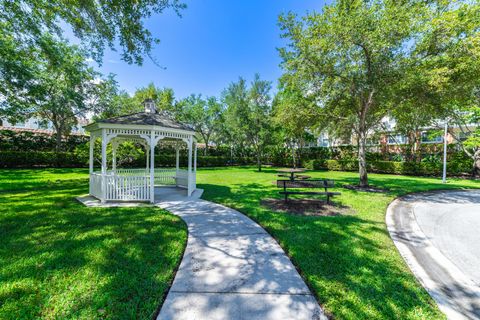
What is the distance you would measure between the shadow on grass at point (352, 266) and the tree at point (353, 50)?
692cm

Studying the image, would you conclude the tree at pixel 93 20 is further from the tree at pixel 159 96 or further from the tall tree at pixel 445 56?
the tree at pixel 159 96

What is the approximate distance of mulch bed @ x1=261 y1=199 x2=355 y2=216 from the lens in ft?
19.9

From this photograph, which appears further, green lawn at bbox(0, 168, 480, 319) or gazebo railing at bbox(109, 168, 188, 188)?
gazebo railing at bbox(109, 168, 188, 188)

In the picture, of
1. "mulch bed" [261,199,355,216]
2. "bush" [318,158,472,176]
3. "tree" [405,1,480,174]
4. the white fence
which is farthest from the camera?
"bush" [318,158,472,176]

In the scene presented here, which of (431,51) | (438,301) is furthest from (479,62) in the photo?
(438,301)

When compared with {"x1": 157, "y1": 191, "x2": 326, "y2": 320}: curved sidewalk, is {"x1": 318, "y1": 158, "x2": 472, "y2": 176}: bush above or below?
above

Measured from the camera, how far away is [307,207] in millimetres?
6730

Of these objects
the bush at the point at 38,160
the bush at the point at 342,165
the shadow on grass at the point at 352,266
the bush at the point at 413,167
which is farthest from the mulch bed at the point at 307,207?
the bush at the point at 38,160

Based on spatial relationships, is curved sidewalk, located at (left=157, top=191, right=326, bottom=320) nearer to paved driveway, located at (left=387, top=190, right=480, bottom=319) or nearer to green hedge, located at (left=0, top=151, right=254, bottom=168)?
paved driveway, located at (left=387, top=190, right=480, bottom=319)

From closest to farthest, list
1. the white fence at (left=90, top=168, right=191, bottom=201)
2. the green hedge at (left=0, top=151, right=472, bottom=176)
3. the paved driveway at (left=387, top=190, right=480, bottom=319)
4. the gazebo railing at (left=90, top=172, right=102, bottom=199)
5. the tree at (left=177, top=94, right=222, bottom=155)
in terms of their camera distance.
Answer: the paved driveway at (left=387, top=190, right=480, bottom=319) < the white fence at (left=90, top=168, right=191, bottom=201) < the gazebo railing at (left=90, top=172, right=102, bottom=199) < the green hedge at (left=0, top=151, right=472, bottom=176) < the tree at (left=177, top=94, right=222, bottom=155)

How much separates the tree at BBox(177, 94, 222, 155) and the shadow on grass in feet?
76.6

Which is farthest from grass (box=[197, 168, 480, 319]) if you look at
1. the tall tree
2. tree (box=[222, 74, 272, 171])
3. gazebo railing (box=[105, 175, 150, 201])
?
tree (box=[222, 74, 272, 171])

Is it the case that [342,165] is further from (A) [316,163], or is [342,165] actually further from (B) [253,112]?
(B) [253,112]

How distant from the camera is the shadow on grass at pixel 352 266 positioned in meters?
2.32
